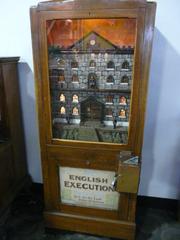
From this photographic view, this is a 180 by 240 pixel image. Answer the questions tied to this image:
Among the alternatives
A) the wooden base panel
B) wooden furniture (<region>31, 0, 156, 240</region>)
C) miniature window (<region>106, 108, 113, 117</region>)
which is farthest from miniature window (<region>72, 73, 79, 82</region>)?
Answer: the wooden base panel

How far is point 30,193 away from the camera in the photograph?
85.8 inches

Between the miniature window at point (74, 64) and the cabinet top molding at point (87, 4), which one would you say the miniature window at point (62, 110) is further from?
the cabinet top molding at point (87, 4)

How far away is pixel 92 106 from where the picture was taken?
1.56 metres

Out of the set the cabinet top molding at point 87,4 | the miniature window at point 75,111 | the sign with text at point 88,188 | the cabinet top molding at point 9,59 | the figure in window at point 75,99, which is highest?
the cabinet top molding at point 87,4

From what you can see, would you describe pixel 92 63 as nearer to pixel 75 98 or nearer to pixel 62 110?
pixel 75 98

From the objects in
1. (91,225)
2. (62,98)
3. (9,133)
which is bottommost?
(91,225)

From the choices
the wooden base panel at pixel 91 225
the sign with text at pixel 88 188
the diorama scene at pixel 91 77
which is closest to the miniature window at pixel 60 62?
the diorama scene at pixel 91 77

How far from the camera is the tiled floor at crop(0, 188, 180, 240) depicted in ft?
5.76

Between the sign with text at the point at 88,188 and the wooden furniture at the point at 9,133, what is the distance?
48 centimetres

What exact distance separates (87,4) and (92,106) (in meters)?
0.66

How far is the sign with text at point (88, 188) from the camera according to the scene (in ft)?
5.26

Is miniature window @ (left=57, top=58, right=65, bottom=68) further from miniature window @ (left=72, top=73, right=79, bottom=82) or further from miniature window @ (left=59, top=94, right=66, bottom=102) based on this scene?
miniature window @ (left=59, top=94, right=66, bottom=102)

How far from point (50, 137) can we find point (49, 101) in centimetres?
27

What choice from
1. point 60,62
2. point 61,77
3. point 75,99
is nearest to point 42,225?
point 75,99
